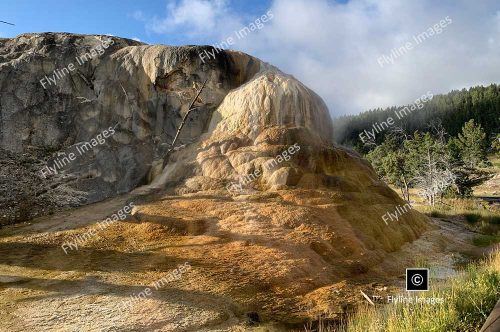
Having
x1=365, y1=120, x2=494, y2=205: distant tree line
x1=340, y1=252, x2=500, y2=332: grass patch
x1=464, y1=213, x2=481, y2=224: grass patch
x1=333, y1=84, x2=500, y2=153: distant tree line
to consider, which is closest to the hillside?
x1=340, y1=252, x2=500, y2=332: grass patch

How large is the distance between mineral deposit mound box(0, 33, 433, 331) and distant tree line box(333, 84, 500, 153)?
6191 centimetres

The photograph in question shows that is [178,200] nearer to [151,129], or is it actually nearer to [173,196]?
[173,196]

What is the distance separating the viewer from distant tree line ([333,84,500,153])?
3502 inches

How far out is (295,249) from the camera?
35.4 ft

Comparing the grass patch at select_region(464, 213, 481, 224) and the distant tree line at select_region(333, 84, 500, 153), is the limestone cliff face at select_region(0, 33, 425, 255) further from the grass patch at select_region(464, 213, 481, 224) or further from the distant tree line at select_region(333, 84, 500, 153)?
the distant tree line at select_region(333, 84, 500, 153)

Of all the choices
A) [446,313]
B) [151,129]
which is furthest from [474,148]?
[446,313]

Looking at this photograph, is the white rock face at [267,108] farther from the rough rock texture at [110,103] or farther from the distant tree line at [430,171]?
the distant tree line at [430,171]

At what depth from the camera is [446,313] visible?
21.1 ft

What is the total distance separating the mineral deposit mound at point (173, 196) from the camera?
8.47 meters

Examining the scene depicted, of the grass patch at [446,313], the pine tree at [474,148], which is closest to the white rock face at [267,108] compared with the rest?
the grass patch at [446,313]

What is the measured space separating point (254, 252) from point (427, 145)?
3021cm

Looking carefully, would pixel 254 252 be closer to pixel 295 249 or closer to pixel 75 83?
pixel 295 249

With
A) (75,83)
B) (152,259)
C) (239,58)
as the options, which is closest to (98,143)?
(75,83)

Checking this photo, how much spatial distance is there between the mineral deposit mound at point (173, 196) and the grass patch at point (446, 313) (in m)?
1.25
